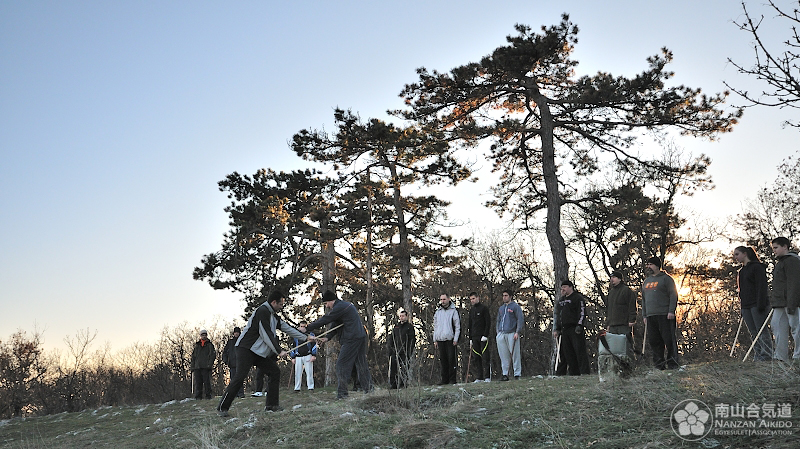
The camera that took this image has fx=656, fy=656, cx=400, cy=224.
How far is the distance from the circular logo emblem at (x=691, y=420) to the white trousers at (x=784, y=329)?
145 inches

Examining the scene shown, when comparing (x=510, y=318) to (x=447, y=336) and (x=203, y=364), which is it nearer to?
(x=447, y=336)

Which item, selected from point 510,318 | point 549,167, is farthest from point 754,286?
point 549,167

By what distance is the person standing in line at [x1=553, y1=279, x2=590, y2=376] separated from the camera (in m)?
12.0

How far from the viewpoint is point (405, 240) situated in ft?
78.2

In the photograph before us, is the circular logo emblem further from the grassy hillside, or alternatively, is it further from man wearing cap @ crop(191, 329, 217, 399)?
man wearing cap @ crop(191, 329, 217, 399)

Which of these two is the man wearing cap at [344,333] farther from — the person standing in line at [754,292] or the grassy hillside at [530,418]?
the person standing in line at [754,292]

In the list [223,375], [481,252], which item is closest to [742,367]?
[481,252]

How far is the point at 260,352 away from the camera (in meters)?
9.84

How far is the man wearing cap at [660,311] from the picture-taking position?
1064cm

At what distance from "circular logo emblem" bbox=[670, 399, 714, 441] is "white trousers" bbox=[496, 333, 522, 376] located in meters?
7.64

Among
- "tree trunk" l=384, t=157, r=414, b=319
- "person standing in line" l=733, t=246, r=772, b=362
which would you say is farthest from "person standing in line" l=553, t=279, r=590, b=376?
"tree trunk" l=384, t=157, r=414, b=319

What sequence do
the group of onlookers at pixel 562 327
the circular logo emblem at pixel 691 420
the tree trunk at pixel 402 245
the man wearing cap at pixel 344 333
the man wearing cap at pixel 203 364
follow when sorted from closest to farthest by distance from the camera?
the circular logo emblem at pixel 691 420
the group of onlookers at pixel 562 327
the man wearing cap at pixel 344 333
the man wearing cap at pixel 203 364
the tree trunk at pixel 402 245

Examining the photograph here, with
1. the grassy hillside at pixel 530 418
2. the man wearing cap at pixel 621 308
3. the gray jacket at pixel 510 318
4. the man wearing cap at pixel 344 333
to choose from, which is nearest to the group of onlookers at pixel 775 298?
the grassy hillside at pixel 530 418

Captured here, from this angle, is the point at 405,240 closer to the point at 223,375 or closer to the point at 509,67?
the point at 509,67
